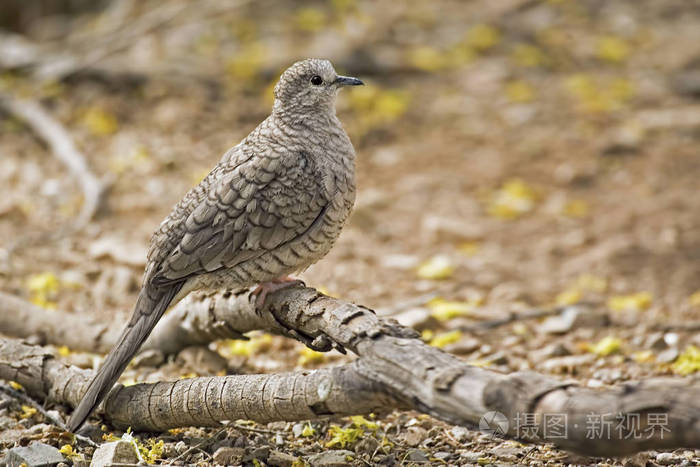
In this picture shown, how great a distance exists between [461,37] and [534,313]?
5816mm

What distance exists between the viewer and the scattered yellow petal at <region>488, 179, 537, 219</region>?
7656 mm

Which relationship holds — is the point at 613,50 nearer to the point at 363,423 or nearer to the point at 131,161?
the point at 131,161

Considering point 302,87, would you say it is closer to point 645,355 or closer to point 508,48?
point 645,355

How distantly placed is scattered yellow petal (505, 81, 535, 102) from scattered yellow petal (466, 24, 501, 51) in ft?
2.91

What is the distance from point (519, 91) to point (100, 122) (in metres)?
4.67

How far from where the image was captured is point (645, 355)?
195 inches

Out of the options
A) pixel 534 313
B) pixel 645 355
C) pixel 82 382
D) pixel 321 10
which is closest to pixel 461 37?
pixel 321 10

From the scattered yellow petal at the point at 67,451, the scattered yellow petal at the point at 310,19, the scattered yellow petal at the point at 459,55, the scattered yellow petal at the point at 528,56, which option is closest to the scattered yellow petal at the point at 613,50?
the scattered yellow petal at the point at 528,56

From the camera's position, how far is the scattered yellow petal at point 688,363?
4547 mm

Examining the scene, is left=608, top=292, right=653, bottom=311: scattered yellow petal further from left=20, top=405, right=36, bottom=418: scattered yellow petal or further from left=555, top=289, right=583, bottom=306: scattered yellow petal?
left=20, top=405, right=36, bottom=418: scattered yellow petal

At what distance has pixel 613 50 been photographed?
10531 mm

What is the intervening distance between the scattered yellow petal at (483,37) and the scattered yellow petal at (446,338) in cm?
596

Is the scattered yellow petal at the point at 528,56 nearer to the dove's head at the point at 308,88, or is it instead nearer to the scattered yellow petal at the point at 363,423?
the dove's head at the point at 308,88

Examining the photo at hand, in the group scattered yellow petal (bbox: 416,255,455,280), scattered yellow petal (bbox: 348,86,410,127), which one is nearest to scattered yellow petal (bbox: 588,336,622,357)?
scattered yellow petal (bbox: 416,255,455,280)
